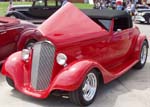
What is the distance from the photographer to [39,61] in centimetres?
571

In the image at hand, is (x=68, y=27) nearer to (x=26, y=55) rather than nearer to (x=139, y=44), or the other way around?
(x=26, y=55)

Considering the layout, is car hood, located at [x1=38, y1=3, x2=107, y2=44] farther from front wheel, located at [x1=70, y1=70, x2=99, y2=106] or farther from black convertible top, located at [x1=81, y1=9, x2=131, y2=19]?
front wheel, located at [x1=70, y1=70, x2=99, y2=106]

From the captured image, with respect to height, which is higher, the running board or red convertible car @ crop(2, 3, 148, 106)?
red convertible car @ crop(2, 3, 148, 106)

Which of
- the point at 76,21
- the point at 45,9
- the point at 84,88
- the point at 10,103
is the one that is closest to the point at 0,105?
the point at 10,103

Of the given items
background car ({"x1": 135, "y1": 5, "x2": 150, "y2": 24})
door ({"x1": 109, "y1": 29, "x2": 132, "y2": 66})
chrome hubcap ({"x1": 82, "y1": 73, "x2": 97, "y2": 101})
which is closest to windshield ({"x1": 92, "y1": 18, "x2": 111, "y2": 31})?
door ({"x1": 109, "y1": 29, "x2": 132, "y2": 66})

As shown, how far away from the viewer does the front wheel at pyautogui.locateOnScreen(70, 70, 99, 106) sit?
5395 mm

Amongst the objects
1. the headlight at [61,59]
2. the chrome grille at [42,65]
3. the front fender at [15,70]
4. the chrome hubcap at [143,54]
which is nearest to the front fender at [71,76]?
the headlight at [61,59]

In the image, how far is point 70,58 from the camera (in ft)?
18.7

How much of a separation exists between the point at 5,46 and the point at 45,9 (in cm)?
929

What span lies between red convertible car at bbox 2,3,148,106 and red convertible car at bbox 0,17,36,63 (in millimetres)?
1623

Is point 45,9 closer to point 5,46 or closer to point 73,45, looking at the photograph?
point 5,46

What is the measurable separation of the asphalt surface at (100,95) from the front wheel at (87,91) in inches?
6.1

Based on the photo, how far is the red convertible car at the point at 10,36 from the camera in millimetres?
7781

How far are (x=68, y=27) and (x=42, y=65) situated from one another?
0.90 metres
